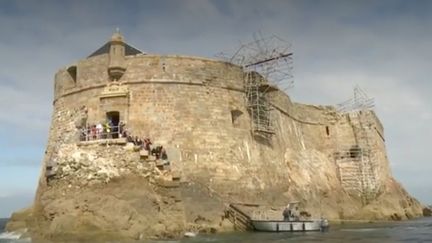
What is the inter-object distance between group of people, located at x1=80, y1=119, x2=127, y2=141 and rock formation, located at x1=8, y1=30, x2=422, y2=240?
0.51 ft

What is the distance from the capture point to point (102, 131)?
62.2 ft

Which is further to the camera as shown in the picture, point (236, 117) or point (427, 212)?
point (427, 212)

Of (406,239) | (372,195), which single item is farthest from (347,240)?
(372,195)

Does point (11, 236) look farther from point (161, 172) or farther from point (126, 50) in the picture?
point (126, 50)

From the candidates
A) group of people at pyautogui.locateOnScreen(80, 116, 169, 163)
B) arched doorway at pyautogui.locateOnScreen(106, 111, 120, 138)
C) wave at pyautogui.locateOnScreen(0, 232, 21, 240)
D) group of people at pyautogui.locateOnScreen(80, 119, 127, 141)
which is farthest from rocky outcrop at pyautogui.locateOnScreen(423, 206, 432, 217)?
wave at pyautogui.locateOnScreen(0, 232, 21, 240)

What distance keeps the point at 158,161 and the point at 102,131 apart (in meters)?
2.65

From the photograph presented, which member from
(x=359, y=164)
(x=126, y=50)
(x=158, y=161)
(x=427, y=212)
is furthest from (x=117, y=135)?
(x=427, y=212)

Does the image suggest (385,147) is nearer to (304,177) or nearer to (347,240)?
(304,177)

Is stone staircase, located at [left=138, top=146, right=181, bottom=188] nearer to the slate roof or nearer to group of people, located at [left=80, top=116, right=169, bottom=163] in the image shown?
group of people, located at [left=80, top=116, right=169, bottom=163]

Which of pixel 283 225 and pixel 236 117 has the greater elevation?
pixel 236 117

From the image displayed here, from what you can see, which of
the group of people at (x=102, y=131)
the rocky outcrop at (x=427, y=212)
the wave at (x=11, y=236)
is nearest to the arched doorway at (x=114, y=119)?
the group of people at (x=102, y=131)

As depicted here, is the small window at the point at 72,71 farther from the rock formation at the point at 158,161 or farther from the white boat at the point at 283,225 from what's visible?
the white boat at the point at 283,225

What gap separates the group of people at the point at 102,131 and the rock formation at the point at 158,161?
157mm

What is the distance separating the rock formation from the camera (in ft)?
53.9
